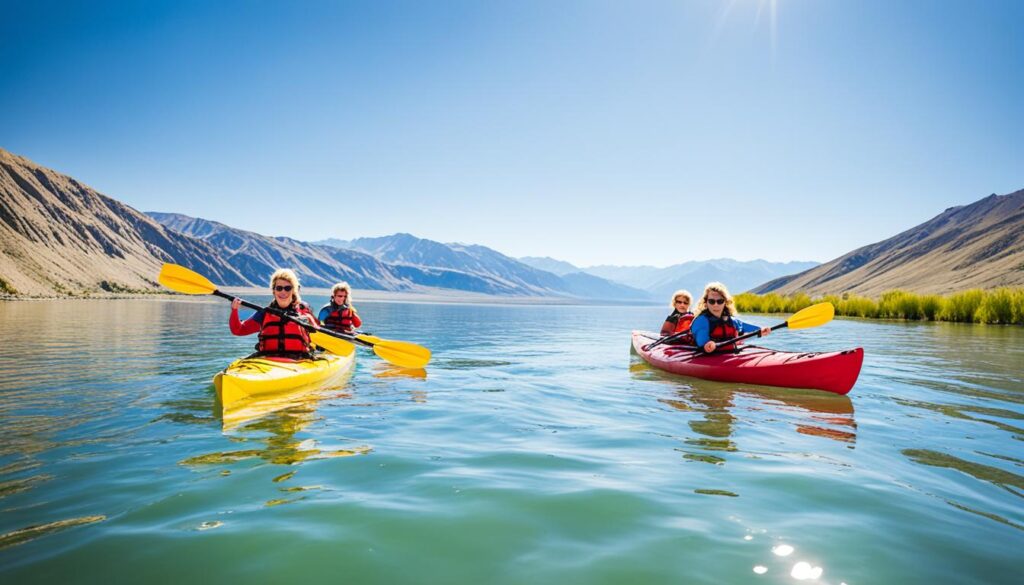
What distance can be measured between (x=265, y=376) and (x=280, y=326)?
162 cm

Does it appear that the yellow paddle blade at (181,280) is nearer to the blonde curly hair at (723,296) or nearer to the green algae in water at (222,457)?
the green algae in water at (222,457)

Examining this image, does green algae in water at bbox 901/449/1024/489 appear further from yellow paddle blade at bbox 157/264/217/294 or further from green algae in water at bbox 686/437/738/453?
yellow paddle blade at bbox 157/264/217/294

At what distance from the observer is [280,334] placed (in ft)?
31.8

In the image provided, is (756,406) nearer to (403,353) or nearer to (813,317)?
(813,317)

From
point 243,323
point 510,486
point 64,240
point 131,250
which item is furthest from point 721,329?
point 131,250

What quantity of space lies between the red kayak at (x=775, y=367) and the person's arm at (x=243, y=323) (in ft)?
28.1

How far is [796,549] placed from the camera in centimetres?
344

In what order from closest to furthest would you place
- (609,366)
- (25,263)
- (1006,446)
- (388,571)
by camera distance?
(388,571) → (1006,446) → (609,366) → (25,263)

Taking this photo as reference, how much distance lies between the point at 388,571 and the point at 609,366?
1149cm

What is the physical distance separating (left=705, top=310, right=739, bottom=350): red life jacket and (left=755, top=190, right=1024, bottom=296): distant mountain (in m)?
46.7

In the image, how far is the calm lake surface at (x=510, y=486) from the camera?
327cm

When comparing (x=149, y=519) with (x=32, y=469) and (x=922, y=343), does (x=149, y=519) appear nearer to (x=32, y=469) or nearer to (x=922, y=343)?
(x=32, y=469)

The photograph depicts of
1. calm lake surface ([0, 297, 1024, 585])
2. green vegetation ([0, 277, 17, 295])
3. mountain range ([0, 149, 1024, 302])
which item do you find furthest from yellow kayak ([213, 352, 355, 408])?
green vegetation ([0, 277, 17, 295])

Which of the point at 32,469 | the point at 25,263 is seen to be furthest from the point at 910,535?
the point at 25,263
